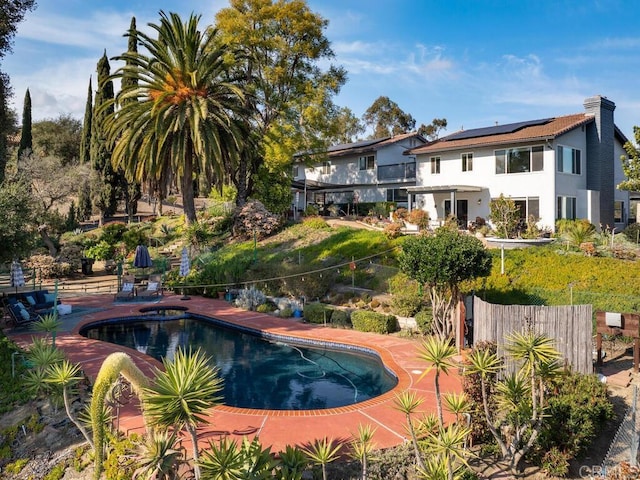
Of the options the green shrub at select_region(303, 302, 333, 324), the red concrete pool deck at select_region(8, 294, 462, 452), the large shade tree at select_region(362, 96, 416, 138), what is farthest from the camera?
the large shade tree at select_region(362, 96, 416, 138)

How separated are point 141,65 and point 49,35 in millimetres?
9497

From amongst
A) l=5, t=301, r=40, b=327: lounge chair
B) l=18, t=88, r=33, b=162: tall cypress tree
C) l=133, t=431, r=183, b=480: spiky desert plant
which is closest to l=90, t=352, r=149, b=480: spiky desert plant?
l=133, t=431, r=183, b=480: spiky desert plant

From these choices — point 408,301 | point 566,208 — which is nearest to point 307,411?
point 408,301

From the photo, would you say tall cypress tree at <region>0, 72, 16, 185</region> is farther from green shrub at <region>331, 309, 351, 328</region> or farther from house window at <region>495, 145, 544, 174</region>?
house window at <region>495, 145, 544, 174</region>

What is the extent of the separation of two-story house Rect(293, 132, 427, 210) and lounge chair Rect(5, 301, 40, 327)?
77.5ft

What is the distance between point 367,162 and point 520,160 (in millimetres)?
15193

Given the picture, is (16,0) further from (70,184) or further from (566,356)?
(566,356)

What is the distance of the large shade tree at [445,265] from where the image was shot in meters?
12.8

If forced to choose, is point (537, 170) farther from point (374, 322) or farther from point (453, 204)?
point (374, 322)

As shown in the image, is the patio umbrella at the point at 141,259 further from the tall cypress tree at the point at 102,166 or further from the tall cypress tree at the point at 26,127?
the tall cypress tree at the point at 26,127

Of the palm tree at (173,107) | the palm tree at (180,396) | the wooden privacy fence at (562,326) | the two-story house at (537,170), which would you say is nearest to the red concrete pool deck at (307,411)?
the wooden privacy fence at (562,326)

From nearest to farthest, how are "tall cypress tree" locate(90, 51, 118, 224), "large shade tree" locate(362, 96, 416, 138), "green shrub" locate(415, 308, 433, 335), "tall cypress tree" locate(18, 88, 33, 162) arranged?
1. "green shrub" locate(415, 308, 433, 335)
2. "tall cypress tree" locate(90, 51, 118, 224)
3. "tall cypress tree" locate(18, 88, 33, 162)
4. "large shade tree" locate(362, 96, 416, 138)

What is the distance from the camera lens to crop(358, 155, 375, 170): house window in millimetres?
39312

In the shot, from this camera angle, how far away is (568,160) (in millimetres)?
27047
